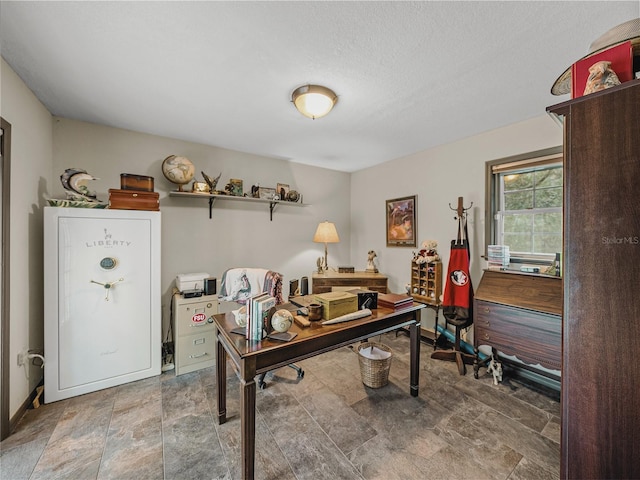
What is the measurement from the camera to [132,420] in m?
1.93

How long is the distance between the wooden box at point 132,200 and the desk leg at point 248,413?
2.01 meters

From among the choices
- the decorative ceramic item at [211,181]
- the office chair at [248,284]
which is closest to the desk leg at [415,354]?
the office chair at [248,284]

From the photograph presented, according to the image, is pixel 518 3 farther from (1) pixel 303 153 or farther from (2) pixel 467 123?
(1) pixel 303 153

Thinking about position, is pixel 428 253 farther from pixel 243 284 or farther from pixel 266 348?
pixel 266 348

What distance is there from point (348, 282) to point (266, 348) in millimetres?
2394

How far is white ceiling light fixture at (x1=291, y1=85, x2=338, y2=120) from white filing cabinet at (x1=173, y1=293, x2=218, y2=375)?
2113 mm

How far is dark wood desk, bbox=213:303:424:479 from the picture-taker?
4.29 ft

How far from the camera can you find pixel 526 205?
105 inches

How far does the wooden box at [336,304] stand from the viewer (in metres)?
1.73

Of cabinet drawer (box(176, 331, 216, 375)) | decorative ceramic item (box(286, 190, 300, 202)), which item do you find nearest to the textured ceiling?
decorative ceramic item (box(286, 190, 300, 202))

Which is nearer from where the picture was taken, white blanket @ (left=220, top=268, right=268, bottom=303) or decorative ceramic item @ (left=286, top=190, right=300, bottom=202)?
white blanket @ (left=220, top=268, right=268, bottom=303)

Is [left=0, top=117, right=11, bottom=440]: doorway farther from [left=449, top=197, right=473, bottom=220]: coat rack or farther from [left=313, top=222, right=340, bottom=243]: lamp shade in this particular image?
[left=449, top=197, right=473, bottom=220]: coat rack

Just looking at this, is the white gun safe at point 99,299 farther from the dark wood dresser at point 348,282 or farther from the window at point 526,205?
the window at point 526,205

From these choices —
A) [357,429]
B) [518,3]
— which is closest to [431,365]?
[357,429]
